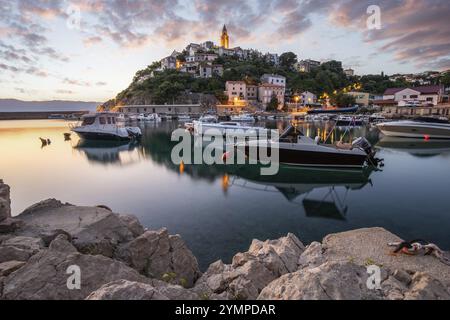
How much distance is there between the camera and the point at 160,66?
420 feet

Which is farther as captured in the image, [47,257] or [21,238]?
[21,238]

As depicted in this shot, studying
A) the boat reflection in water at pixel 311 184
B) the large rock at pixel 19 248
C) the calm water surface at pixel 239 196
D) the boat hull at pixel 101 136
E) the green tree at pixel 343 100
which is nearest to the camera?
the large rock at pixel 19 248

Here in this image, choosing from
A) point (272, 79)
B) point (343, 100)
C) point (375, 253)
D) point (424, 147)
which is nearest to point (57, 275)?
point (375, 253)

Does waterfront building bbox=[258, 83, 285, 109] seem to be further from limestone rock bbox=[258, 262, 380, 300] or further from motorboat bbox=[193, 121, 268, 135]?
limestone rock bbox=[258, 262, 380, 300]

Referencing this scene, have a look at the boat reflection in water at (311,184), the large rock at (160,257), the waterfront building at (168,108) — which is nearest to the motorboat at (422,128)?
the boat reflection in water at (311,184)

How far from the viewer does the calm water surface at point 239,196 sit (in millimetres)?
8500

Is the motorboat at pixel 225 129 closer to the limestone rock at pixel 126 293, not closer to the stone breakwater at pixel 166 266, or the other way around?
the stone breakwater at pixel 166 266

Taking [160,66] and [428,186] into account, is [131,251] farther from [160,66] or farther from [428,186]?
[160,66]

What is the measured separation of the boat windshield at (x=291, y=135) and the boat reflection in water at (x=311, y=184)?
2.00 metres

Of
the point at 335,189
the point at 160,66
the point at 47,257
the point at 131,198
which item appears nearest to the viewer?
the point at 47,257

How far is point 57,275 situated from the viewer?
3527mm
